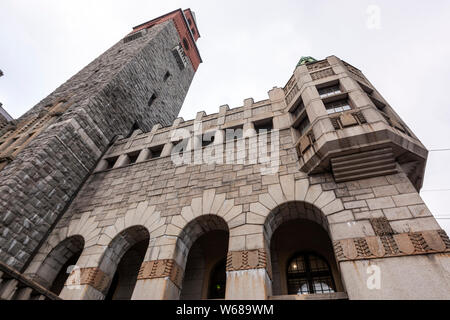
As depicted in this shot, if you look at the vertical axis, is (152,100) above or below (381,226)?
above

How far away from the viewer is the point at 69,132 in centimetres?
945

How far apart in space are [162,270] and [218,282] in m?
2.96


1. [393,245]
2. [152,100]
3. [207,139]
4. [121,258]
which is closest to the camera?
[393,245]

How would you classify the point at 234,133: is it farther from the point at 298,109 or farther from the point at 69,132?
Result: the point at 69,132

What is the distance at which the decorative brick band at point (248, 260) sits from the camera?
5109 millimetres

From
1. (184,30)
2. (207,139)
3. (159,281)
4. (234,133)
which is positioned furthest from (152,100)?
(159,281)

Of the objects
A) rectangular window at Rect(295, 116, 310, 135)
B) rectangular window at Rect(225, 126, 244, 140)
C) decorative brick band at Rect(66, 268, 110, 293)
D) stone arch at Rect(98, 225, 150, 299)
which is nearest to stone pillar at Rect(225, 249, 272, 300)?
stone arch at Rect(98, 225, 150, 299)

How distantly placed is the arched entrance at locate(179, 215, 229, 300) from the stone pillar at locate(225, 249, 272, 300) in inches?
61.6

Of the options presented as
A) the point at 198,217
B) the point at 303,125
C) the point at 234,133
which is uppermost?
the point at 234,133

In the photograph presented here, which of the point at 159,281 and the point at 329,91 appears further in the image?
the point at 329,91

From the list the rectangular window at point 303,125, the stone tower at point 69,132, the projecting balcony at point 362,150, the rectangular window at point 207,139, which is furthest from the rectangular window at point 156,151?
the projecting balcony at point 362,150

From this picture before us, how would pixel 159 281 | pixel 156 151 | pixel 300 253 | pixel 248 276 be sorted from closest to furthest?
pixel 248 276 < pixel 159 281 < pixel 300 253 < pixel 156 151

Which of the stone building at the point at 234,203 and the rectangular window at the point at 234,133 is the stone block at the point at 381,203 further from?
the rectangular window at the point at 234,133
